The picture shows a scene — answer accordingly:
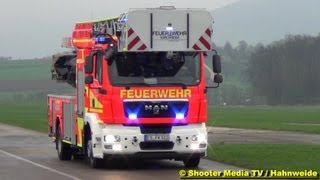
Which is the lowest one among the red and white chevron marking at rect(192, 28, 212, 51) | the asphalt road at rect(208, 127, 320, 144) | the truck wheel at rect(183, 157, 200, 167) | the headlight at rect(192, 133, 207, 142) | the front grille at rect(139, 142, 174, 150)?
the asphalt road at rect(208, 127, 320, 144)

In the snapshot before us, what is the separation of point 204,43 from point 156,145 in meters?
2.44

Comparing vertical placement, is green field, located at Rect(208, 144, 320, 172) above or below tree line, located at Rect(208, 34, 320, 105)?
above

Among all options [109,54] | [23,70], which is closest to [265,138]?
[109,54]

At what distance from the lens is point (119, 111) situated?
16312mm

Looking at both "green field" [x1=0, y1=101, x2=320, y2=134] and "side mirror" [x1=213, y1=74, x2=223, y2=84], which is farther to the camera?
"green field" [x1=0, y1=101, x2=320, y2=134]

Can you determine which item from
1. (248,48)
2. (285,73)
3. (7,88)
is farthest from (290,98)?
(7,88)

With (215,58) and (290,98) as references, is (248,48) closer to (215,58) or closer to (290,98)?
(290,98)

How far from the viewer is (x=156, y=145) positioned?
16.5 m

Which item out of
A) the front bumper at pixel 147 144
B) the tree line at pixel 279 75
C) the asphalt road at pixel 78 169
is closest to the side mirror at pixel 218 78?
the front bumper at pixel 147 144

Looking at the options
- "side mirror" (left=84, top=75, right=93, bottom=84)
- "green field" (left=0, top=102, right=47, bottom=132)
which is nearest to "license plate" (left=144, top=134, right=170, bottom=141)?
"side mirror" (left=84, top=75, right=93, bottom=84)

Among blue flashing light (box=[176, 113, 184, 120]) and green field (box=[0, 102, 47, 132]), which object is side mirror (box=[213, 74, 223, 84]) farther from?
green field (box=[0, 102, 47, 132])

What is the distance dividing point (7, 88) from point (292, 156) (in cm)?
9627

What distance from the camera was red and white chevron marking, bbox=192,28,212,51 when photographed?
53.8 ft

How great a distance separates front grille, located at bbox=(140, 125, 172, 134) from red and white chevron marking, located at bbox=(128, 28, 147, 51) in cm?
170
